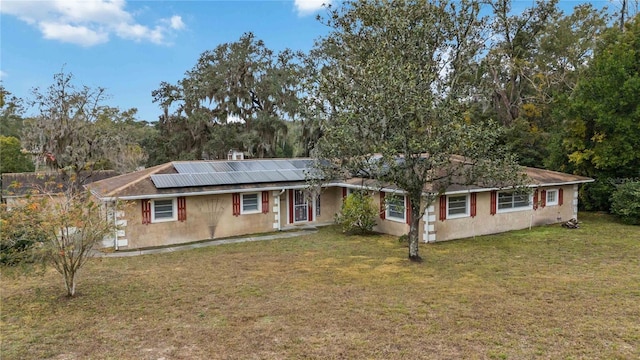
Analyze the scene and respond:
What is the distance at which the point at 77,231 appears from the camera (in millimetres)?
8367

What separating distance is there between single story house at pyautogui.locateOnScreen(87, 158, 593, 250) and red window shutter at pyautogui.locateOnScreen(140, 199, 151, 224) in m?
0.04

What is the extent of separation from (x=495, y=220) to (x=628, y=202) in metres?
6.68

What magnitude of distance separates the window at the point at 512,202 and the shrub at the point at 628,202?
4.46 meters

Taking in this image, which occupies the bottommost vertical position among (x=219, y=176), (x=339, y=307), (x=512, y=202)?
(x=339, y=307)

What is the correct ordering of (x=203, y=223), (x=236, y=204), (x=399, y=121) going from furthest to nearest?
(x=236, y=204), (x=203, y=223), (x=399, y=121)

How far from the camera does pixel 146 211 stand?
48.8 feet

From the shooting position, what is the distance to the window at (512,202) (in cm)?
1655

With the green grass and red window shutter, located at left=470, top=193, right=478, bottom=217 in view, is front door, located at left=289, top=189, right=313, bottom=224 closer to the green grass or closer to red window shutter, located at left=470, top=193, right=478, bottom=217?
the green grass

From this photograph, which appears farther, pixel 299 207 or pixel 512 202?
pixel 299 207

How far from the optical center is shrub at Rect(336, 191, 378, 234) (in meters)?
16.1

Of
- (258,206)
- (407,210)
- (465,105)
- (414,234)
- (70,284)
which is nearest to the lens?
(70,284)

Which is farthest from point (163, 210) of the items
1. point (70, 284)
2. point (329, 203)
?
point (329, 203)

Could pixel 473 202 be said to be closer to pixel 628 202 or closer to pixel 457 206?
pixel 457 206

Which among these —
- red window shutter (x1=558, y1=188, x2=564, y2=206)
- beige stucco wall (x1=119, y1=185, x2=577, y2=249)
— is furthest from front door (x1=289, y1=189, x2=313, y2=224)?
red window shutter (x1=558, y1=188, x2=564, y2=206)
